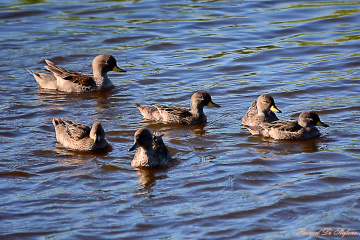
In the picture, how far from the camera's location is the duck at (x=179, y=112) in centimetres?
1236

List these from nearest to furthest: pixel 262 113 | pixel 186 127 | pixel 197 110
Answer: pixel 262 113 → pixel 186 127 → pixel 197 110

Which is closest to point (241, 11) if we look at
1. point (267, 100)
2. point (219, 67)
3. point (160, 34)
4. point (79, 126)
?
point (160, 34)

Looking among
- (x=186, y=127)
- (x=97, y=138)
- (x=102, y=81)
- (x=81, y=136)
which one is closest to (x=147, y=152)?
(x=97, y=138)

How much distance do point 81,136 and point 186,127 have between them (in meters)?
2.15

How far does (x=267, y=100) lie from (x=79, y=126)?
3.39 m

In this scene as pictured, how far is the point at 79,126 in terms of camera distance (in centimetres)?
1138

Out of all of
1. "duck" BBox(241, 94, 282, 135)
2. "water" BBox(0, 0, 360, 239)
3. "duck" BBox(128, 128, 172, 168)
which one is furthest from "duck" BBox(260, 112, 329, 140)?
"duck" BBox(128, 128, 172, 168)

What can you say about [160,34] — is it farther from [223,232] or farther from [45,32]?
[223,232]

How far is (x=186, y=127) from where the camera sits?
1231 centimetres

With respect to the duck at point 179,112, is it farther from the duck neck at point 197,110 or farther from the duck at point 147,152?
the duck at point 147,152

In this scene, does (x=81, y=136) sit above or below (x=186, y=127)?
above

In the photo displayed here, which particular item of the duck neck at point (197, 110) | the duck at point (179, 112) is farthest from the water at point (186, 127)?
the duck neck at point (197, 110)

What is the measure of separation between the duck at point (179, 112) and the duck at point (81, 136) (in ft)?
4.98

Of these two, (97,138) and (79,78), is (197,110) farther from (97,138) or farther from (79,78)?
(79,78)
